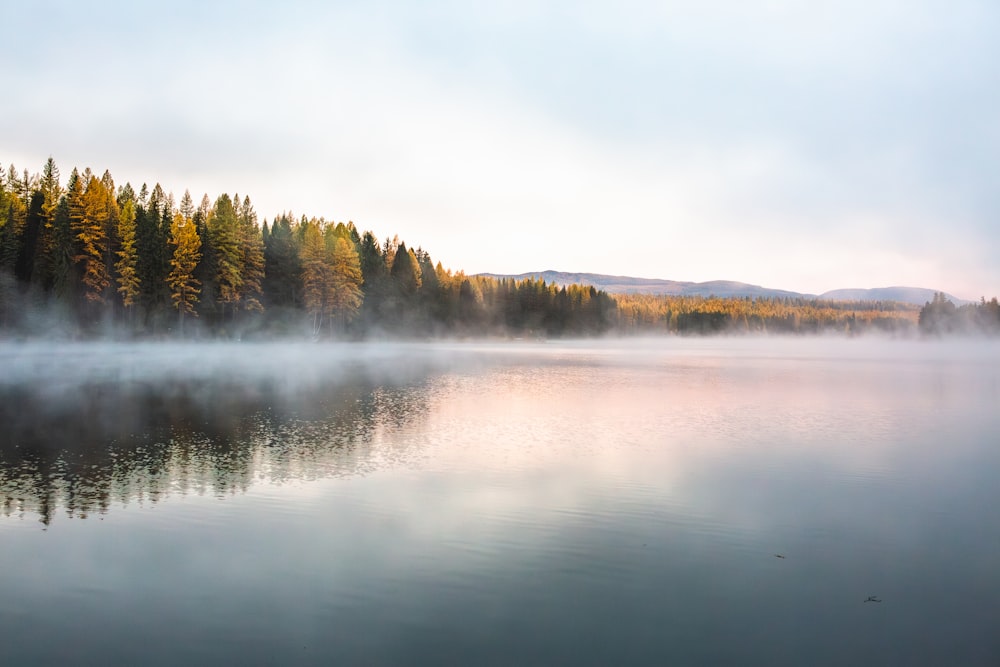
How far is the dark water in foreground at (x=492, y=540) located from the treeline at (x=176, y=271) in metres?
54.2

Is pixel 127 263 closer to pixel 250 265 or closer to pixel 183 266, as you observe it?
pixel 183 266

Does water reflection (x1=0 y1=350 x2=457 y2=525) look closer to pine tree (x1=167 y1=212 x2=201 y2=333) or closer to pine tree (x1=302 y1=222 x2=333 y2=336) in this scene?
pine tree (x1=167 y1=212 x2=201 y2=333)

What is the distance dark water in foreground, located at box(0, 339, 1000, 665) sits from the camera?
7.92 meters

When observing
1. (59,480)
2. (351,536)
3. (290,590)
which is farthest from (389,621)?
(59,480)

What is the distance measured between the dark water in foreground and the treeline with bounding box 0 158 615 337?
5421cm

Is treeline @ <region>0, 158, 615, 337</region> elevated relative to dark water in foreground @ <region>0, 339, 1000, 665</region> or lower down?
elevated

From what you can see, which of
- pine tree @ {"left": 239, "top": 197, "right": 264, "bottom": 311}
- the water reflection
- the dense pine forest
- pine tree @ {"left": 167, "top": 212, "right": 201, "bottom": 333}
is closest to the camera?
the water reflection

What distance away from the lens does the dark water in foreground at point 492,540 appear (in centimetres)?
792

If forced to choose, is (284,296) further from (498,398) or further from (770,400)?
(770,400)

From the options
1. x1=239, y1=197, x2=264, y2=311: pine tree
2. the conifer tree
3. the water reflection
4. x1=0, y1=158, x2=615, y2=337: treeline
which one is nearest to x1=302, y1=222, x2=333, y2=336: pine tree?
x1=0, y1=158, x2=615, y2=337: treeline

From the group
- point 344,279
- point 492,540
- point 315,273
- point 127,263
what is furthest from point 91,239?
point 492,540

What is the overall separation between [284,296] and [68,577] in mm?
89255

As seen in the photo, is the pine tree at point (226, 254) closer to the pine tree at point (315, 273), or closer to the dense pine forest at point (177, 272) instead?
the dense pine forest at point (177, 272)

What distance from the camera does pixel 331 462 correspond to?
17.6 m
